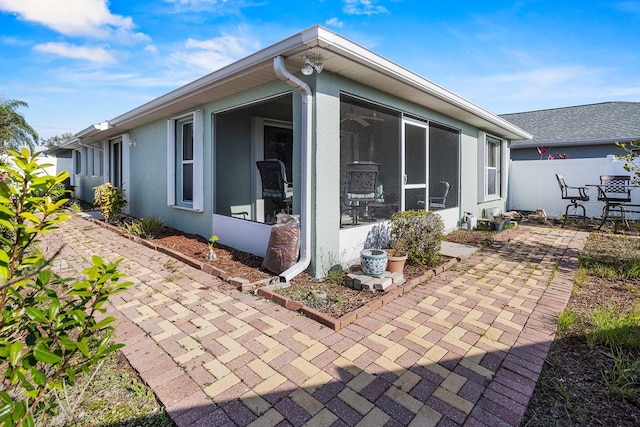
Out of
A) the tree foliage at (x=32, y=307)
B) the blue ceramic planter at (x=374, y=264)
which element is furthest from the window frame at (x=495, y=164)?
the tree foliage at (x=32, y=307)

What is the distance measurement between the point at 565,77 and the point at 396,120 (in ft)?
24.2

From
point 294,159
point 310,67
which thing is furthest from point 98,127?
point 310,67

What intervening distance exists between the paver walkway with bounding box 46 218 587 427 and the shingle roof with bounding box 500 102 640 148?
39.0ft

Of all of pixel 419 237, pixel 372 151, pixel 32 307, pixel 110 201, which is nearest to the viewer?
pixel 32 307

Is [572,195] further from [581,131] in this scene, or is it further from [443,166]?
[581,131]

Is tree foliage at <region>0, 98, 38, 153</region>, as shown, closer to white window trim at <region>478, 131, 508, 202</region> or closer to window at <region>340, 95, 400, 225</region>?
window at <region>340, 95, 400, 225</region>

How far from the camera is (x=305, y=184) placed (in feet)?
12.8

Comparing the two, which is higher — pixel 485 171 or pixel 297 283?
pixel 485 171

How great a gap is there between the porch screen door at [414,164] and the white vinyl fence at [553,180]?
20.1ft

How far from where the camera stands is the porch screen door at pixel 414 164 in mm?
5660

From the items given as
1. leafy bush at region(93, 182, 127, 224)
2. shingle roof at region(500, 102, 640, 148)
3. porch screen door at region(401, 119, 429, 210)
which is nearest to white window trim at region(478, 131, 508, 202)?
porch screen door at region(401, 119, 429, 210)

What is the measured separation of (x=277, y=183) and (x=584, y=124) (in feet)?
49.4

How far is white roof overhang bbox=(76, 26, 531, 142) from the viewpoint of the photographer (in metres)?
3.37

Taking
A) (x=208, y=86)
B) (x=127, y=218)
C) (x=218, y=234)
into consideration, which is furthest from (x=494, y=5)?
(x=127, y=218)
